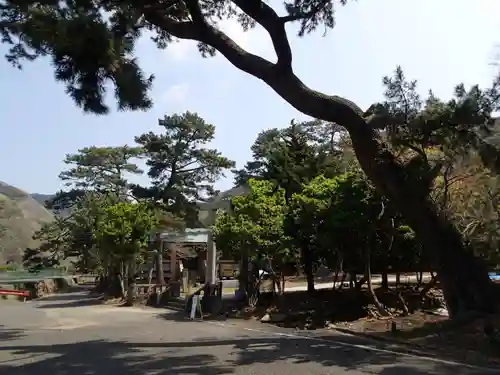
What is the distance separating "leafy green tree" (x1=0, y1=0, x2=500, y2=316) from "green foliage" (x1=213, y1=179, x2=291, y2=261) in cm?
674

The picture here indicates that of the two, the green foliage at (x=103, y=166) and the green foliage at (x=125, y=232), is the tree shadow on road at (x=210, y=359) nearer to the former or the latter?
the green foliage at (x=125, y=232)

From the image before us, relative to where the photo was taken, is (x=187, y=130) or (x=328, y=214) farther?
(x=187, y=130)

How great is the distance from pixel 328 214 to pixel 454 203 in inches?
143

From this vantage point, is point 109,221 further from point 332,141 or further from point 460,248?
point 460,248

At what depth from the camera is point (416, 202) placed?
508 inches

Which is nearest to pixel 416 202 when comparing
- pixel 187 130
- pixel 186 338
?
pixel 186 338

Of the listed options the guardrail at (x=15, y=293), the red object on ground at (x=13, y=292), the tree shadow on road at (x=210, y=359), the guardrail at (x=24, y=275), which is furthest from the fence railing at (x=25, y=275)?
the tree shadow on road at (x=210, y=359)

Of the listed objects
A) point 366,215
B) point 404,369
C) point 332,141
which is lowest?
point 404,369

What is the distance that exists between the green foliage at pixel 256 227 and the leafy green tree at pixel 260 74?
674 centimetres

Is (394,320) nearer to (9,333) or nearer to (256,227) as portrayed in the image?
(256,227)

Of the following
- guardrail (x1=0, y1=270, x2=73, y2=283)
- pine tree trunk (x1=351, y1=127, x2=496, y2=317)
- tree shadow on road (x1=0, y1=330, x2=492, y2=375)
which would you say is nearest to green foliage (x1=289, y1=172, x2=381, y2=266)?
pine tree trunk (x1=351, y1=127, x2=496, y2=317)

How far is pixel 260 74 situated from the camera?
1379cm

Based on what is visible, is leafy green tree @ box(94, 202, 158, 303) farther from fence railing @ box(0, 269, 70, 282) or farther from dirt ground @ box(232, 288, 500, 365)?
fence railing @ box(0, 269, 70, 282)

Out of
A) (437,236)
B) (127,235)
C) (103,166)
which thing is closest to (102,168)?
(103,166)
